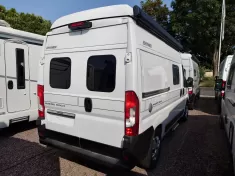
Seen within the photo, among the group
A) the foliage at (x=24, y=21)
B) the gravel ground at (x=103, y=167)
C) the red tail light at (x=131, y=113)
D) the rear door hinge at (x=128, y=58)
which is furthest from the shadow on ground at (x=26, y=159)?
the foliage at (x=24, y=21)

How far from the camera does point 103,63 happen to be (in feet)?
9.43

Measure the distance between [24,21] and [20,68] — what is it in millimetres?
12352

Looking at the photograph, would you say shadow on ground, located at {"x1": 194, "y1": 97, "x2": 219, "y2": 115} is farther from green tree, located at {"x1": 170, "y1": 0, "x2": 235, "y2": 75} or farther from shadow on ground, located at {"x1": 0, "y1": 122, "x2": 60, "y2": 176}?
green tree, located at {"x1": 170, "y1": 0, "x2": 235, "y2": 75}

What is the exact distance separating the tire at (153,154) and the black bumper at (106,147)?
18 cm

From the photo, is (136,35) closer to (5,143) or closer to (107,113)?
(107,113)

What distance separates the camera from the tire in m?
3.24

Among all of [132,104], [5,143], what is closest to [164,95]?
[132,104]

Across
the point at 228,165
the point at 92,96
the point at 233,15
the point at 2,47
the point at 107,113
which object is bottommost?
the point at 228,165

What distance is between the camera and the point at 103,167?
3.61 m

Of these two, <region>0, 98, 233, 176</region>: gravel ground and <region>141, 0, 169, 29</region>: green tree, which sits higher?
<region>141, 0, 169, 29</region>: green tree

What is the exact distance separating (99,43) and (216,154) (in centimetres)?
347

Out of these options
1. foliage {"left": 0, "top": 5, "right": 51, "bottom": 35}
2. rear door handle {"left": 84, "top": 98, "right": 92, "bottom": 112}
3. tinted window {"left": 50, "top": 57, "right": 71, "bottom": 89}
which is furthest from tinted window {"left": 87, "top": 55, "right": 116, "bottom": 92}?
foliage {"left": 0, "top": 5, "right": 51, "bottom": 35}

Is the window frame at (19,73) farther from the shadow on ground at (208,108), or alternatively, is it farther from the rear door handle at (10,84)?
the shadow on ground at (208,108)

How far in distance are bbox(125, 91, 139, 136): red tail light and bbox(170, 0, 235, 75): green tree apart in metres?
21.2
